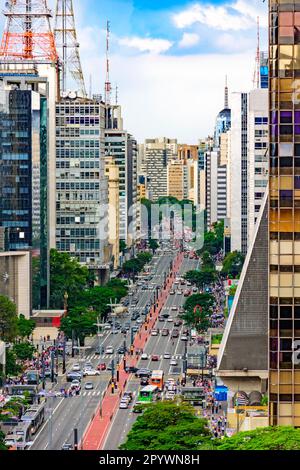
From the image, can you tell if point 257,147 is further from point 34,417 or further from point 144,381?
point 34,417

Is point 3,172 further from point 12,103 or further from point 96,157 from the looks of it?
point 96,157

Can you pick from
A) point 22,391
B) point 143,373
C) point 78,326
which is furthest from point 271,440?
point 78,326

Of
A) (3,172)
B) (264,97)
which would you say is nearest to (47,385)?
(3,172)

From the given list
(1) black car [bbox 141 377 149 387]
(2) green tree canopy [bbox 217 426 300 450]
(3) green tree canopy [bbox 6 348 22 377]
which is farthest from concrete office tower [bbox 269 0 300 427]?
(3) green tree canopy [bbox 6 348 22 377]

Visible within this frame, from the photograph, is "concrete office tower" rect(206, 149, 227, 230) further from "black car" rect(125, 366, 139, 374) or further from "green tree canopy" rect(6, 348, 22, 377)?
"green tree canopy" rect(6, 348, 22, 377)

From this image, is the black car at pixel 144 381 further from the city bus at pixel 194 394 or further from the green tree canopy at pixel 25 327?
the green tree canopy at pixel 25 327
